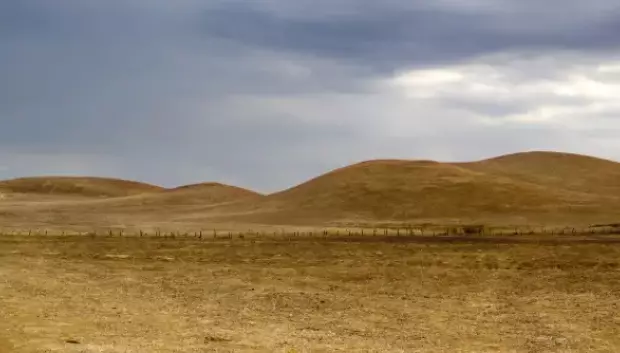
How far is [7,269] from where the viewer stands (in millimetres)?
34875

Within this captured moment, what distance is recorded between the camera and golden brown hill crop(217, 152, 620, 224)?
314 feet

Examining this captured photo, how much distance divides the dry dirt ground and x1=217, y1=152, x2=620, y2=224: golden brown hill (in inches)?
1829

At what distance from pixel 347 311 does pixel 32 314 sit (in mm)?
11287

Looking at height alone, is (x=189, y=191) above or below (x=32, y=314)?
above

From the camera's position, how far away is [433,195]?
105 m

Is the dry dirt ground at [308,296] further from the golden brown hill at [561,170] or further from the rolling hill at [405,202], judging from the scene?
the golden brown hill at [561,170]

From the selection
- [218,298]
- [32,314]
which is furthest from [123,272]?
[32,314]

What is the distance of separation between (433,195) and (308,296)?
250 ft

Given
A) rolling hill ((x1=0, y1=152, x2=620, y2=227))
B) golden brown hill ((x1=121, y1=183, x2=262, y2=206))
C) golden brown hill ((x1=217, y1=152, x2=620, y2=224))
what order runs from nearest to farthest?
rolling hill ((x1=0, y1=152, x2=620, y2=227)), golden brown hill ((x1=217, y1=152, x2=620, y2=224)), golden brown hill ((x1=121, y1=183, x2=262, y2=206))

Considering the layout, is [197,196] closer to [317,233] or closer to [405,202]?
[405,202]

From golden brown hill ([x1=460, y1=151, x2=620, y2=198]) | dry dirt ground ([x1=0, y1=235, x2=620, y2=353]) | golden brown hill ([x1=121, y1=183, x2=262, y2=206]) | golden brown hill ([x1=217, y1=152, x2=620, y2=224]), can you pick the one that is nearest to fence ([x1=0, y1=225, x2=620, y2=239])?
dry dirt ground ([x1=0, y1=235, x2=620, y2=353])

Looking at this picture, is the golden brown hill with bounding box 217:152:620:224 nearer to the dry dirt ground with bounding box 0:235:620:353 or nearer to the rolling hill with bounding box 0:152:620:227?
the rolling hill with bounding box 0:152:620:227

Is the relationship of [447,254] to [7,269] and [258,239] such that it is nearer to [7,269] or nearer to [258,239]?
[258,239]

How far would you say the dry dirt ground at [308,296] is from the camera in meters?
21.9
